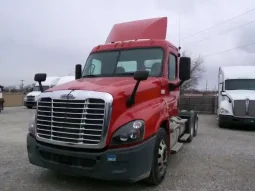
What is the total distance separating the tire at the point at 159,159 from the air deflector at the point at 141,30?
2.91 meters

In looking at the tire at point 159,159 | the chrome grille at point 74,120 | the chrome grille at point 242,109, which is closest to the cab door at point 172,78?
the tire at point 159,159

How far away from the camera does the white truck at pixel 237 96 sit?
1195 centimetres

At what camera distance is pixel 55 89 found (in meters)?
4.75

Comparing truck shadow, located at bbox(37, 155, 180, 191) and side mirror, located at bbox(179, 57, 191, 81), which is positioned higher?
side mirror, located at bbox(179, 57, 191, 81)

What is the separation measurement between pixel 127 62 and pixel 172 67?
43.4 inches

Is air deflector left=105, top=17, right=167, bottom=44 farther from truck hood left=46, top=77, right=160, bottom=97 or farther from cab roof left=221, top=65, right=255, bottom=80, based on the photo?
cab roof left=221, top=65, right=255, bottom=80

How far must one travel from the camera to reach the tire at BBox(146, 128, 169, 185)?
4.66m

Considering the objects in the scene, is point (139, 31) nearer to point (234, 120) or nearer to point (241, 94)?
point (234, 120)

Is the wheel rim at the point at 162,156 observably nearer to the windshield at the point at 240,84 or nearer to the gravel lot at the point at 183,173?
the gravel lot at the point at 183,173

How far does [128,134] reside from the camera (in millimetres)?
4078

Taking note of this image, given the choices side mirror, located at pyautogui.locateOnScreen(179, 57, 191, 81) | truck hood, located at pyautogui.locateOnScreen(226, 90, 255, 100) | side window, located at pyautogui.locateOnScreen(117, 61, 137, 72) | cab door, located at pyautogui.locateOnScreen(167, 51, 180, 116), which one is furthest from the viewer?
truck hood, located at pyautogui.locateOnScreen(226, 90, 255, 100)

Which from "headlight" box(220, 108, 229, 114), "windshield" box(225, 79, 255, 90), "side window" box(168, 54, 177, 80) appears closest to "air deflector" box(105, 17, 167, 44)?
"side window" box(168, 54, 177, 80)

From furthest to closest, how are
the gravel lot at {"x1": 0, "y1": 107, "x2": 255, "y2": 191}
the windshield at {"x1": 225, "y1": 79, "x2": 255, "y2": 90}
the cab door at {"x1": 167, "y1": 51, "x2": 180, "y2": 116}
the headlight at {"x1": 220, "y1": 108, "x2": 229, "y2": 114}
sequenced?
the windshield at {"x1": 225, "y1": 79, "x2": 255, "y2": 90} < the headlight at {"x1": 220, "y1": 108, "x2": 229, "y2": 114} < the cab door at {"x1": 167, "y1": 51, "x2": 180, "y2": 116} < the gravel lot at {"x1": 0, "y1": 107, "x2": 255, "y2": 191}

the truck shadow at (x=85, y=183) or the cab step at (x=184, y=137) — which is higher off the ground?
the cab step at (x=184, y=137)
